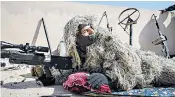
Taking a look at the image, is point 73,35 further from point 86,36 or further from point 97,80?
point 97,80

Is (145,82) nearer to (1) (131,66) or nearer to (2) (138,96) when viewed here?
(1) (131,66)

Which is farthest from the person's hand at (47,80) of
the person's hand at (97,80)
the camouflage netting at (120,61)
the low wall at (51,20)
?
the low wall at (51,20)

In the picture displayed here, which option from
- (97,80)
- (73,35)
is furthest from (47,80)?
(97,80)

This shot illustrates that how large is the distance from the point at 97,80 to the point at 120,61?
253 millimetres

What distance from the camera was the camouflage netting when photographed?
174 cm

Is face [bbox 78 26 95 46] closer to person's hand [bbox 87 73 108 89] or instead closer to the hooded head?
the hooded head

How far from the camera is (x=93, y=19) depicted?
197 centimetres

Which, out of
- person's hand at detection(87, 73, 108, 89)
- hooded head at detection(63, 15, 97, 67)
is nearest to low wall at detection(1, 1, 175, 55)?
hooded head at detection(63, 15, 97, 67)

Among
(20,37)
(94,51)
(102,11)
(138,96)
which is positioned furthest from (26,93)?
(102,11)

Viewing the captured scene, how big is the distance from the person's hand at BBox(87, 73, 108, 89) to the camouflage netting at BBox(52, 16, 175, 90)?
9cm

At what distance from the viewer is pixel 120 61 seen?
1.75 metres

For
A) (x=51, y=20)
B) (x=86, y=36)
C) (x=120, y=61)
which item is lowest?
(x=120, y=61)

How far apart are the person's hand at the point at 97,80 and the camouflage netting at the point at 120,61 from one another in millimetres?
87

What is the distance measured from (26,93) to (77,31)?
22.6 inches
